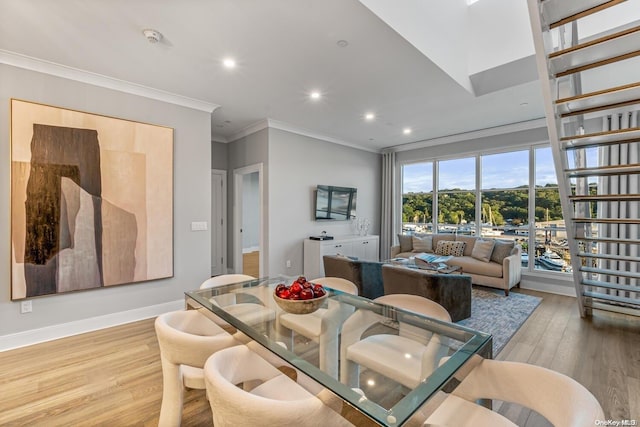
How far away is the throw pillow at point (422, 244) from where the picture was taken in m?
5.77

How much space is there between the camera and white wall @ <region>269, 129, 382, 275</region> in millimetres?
4730

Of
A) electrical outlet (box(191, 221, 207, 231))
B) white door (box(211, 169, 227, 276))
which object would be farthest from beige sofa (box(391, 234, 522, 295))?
electrical outlet (box(191, 221, 207, 231))

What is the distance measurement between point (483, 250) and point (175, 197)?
4.84 m

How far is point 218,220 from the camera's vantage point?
18.4 ft

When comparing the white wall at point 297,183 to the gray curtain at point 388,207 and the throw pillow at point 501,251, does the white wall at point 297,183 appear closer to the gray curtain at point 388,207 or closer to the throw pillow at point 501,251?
the gray curtain at point 388,207

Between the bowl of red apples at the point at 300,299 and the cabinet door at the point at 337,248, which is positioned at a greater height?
the bowl of red apples at the point at 300,299

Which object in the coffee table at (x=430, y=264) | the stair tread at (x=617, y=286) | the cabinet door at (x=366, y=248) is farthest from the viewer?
the cabinet door at (x=366, y=248)

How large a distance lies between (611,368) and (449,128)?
3.96 meters

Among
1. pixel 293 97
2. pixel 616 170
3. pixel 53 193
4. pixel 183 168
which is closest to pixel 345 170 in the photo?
pixel 293 97

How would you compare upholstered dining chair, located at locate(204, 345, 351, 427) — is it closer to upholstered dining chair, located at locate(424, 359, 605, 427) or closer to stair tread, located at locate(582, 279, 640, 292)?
upholstered dining chair, located at locate(424, 359, 605, 427)

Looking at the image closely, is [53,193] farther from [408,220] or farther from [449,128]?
[408,220]

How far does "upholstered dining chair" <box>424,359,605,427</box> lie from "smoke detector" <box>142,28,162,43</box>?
305cm

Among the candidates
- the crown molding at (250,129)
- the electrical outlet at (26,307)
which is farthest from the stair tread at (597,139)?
the electrical outlet at (26,307)

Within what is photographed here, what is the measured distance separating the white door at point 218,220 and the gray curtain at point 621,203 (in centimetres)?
612
